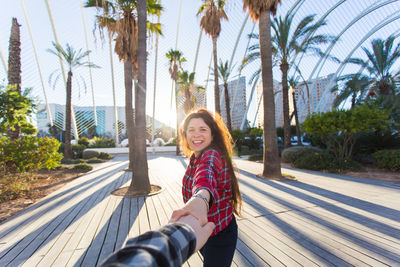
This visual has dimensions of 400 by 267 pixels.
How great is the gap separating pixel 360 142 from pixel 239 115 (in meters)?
29.3

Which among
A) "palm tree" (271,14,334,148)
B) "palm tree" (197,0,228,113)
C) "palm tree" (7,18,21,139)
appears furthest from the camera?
"palm tree" (197,0,228,113)

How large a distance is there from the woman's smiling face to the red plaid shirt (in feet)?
0.28

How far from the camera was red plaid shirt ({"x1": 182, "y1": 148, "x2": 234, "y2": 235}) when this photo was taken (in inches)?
47.1

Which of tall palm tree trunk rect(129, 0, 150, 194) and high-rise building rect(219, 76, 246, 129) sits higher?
high-rise building rect(219, 76, 246, 129)

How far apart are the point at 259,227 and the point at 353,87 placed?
21778 mm

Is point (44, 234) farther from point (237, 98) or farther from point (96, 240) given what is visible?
point (237, 98)

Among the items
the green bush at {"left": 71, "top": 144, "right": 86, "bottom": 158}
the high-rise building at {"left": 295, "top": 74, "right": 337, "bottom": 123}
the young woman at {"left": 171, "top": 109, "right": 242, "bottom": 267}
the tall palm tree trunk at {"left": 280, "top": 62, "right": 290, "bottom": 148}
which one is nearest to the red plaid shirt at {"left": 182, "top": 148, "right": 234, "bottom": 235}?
the young woman at {"left": 171, "top": 109, "right": 242, "bottom": 267}

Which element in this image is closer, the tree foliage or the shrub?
the tree foliage

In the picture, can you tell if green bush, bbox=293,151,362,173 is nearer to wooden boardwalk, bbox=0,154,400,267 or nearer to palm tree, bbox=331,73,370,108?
wooden boardwalk, bbox=0,154,400,267

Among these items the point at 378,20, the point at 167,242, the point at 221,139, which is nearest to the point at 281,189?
the point at 221,139

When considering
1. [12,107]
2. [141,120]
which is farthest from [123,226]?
[12,107]

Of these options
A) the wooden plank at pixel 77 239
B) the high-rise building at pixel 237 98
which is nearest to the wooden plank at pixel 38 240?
the wooden plank at pixel 77 239

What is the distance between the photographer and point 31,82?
30.3 metres

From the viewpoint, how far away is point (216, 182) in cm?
126
